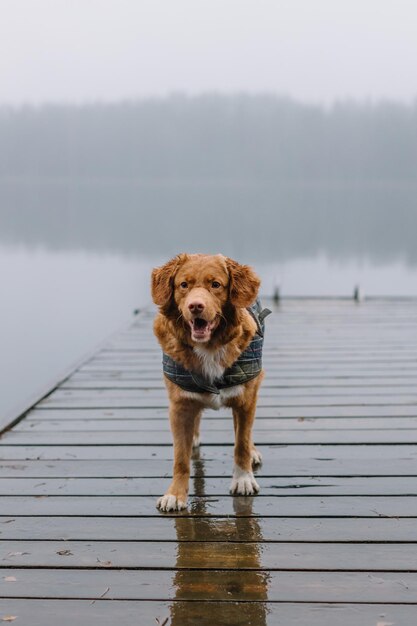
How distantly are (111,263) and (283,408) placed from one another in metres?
19.7

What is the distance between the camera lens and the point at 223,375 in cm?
329

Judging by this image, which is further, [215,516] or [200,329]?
[215,516]

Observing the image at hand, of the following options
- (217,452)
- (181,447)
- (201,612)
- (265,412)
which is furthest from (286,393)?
(201,612)

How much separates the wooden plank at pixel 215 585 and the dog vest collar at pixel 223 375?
0.83 meters

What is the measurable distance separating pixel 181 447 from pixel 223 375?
1.27 ft

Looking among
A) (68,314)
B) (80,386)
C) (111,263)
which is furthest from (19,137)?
(80,386)

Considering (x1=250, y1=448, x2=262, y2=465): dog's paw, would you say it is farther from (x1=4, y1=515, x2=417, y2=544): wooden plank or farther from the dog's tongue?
the dog's tongue

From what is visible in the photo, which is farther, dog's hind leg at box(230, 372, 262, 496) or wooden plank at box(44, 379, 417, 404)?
wooden plank at box(44, 379, 417, 404)

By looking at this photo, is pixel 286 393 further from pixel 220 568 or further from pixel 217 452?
pixel 220 568

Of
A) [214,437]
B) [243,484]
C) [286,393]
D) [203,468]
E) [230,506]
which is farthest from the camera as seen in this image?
[286,393]

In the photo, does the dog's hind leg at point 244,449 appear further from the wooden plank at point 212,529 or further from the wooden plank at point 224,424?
the wooden plank at point 224,424

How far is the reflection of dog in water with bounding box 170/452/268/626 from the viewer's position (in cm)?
243

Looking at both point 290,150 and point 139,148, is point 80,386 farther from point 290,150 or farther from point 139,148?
point 139,148

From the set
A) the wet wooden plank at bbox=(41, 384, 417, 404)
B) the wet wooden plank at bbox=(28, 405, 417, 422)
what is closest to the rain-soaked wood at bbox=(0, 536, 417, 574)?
the wet wooden plank at bbox=(28, 405, 417, 422)
